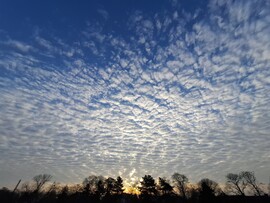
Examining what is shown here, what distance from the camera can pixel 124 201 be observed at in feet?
352

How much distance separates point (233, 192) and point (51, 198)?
259ft

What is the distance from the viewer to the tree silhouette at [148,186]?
61.7 metres

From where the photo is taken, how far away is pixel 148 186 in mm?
62312

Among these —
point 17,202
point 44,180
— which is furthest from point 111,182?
point 17,202

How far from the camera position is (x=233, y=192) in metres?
79.5

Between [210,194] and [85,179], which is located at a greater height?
[85,179]

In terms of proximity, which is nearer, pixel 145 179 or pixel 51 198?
pixel 145 179

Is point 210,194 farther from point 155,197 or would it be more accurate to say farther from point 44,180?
point 44,180

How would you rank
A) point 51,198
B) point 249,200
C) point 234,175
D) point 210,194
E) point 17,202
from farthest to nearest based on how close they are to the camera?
1. point 51,198
2. point 17,202
3. point 234,175
4. point 249,200
5. point 210,194

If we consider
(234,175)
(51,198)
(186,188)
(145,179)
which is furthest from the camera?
(51,198)

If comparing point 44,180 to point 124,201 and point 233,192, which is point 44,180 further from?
point 233,192

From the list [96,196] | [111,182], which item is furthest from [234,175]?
[96,196]

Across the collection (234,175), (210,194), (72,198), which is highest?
(234,175)

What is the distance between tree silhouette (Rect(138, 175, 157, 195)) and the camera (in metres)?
61.7
